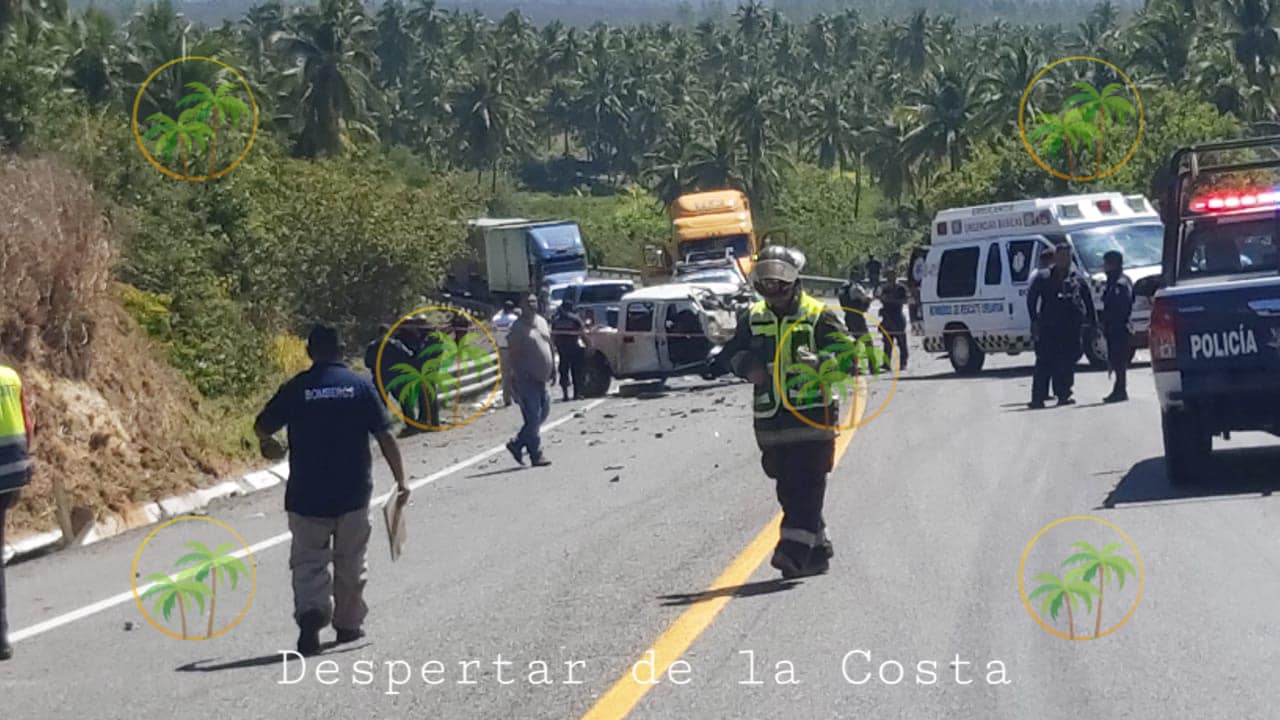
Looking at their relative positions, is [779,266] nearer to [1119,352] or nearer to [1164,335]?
[1164,335]

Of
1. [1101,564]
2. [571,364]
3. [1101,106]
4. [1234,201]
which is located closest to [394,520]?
[1101,564]

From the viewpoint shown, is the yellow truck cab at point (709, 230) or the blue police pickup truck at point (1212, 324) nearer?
the blue police pickup truck at point (1212, 324)

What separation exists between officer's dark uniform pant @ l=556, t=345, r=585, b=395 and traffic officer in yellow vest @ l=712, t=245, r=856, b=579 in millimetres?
20272

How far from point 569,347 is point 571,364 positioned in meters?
0.29

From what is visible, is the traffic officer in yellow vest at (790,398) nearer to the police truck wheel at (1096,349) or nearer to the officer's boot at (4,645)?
the officer's boot at (4,645)

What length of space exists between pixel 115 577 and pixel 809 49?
177 metres

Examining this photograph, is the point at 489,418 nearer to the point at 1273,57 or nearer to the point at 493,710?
the point at 493,710

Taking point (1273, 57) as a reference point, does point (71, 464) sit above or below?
below

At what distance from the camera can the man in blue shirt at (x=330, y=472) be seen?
9.17 m

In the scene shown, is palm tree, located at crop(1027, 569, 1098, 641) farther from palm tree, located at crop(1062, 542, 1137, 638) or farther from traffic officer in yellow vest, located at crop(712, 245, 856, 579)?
traffic officer in yellow vest, located at crop(712, 245, 856, 579)

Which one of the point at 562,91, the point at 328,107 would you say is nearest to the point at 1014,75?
the point at 328,107

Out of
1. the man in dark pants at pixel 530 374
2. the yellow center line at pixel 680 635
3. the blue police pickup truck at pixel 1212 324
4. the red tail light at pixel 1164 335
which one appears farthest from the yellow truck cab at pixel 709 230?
the yellow center line at pixel 680 635

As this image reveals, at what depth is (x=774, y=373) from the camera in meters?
9.68

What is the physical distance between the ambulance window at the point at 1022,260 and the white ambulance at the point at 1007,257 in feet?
0.05
